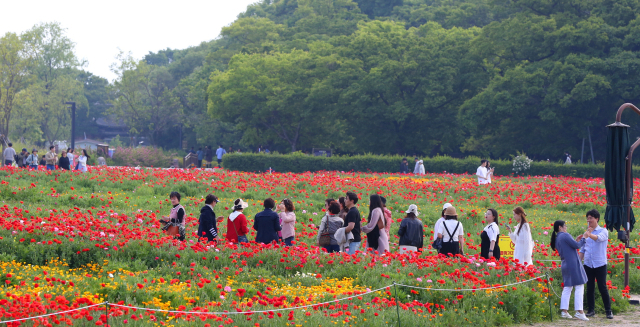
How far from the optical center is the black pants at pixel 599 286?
373 inches

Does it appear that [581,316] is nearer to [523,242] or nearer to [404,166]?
[523,242]

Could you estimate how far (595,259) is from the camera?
378 inches

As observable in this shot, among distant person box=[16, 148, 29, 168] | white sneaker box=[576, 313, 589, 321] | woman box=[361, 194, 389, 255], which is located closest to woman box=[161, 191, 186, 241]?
woman box=[361, 194, 389, 255]

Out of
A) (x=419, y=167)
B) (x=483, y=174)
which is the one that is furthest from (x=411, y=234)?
(x=419, y=167)

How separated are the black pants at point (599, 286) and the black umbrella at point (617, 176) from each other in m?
1.60

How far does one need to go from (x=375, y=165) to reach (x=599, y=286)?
28.6 metres

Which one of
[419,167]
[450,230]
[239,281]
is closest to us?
[239,281]

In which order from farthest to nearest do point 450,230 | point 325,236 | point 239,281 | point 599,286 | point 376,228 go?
point 325,236, point 376,228, point 450,230, point 599,286, point 239,281

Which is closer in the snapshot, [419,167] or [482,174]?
[482,174]

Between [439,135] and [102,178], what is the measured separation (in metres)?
30.0

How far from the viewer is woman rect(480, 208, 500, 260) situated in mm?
10789

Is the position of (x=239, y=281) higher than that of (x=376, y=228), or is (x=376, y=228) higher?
(x=376, y=228)

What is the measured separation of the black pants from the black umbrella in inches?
62.9

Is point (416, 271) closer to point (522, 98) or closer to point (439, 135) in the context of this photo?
point (522, 98)
